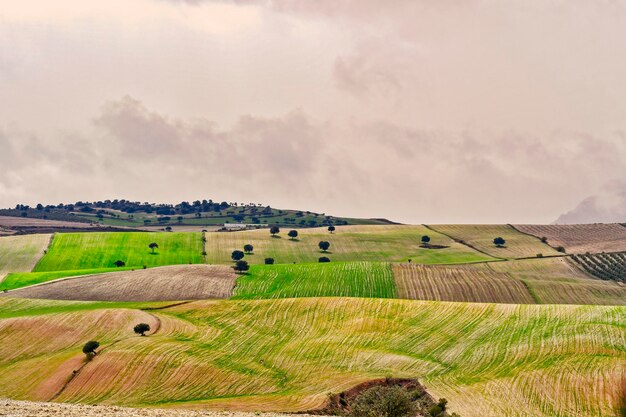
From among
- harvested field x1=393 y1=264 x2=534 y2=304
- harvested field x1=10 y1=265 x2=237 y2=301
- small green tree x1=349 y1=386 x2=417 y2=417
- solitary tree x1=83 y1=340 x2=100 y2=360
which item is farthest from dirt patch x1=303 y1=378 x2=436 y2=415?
harvested field x1=393 y1=264 x2=534 y2=304

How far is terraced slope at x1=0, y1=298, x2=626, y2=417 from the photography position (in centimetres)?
6869

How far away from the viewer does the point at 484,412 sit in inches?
2466

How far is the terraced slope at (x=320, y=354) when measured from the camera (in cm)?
6869

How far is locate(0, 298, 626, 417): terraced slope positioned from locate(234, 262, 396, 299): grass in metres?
16.8

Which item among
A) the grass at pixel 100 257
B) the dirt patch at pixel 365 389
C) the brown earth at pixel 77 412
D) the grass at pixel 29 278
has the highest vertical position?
the grass at pixel 100 257

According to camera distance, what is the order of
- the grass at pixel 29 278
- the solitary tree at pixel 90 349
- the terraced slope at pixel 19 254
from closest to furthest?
the solitary tree at pixel 90 349 < the grass at pixel 29 278 < the terraced slope at pixel 19 254

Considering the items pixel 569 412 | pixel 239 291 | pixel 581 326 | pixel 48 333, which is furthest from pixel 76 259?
pixel 569 412

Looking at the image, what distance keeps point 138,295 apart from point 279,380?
60.3m

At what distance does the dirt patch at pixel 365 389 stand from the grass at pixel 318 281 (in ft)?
189

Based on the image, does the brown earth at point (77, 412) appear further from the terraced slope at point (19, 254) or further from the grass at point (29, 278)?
the terraced slope at point (19, 254)

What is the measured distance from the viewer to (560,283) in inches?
5994

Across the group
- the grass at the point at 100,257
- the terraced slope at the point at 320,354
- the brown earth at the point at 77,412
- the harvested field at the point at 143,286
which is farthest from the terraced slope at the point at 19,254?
the brown earth at the point at 77,412

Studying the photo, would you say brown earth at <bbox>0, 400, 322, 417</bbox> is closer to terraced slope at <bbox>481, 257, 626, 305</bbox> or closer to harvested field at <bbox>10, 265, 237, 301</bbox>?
harvested field at <bbox>10, 265, 237, 301</bbox>

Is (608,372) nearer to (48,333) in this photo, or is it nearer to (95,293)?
(48,333)
